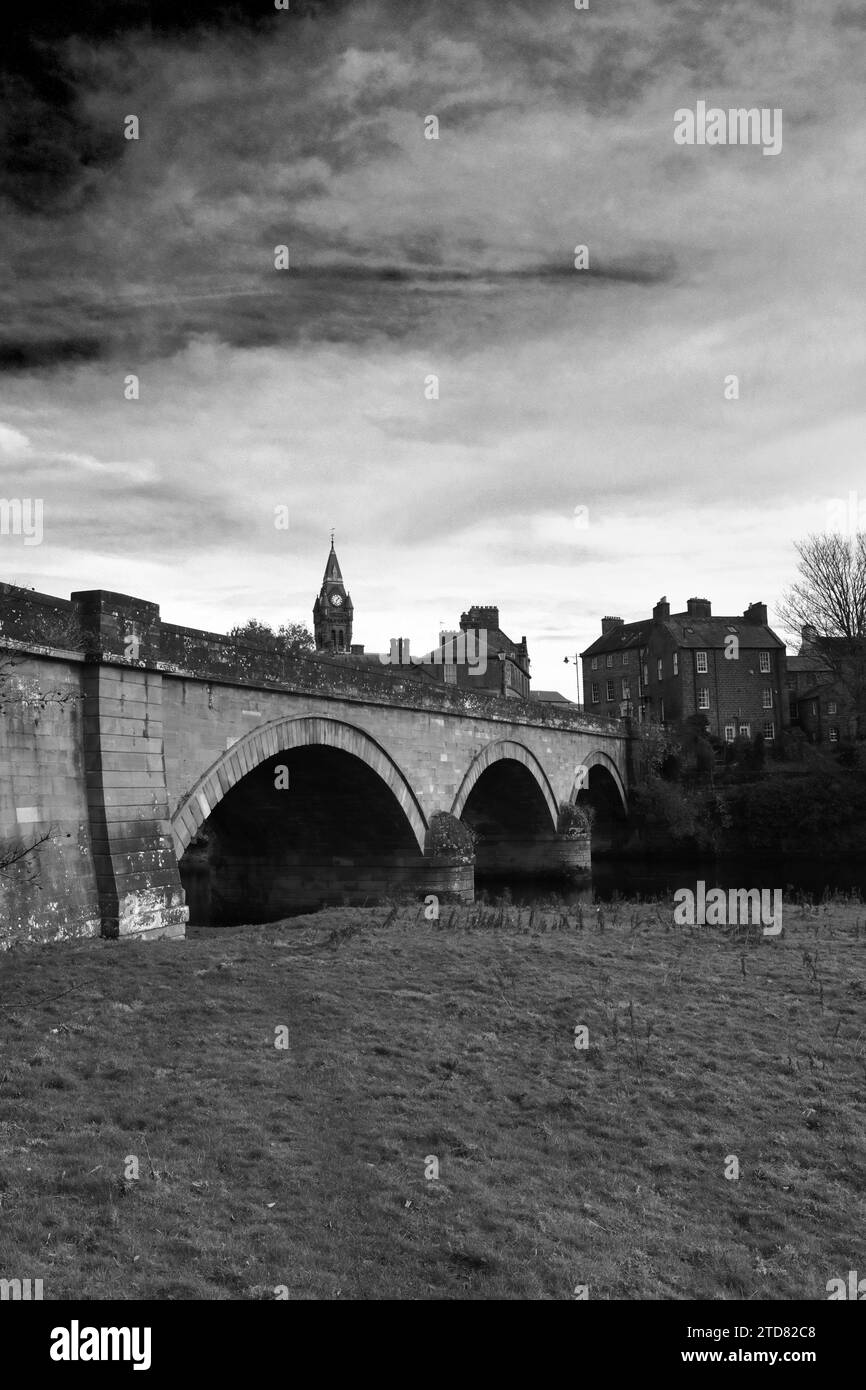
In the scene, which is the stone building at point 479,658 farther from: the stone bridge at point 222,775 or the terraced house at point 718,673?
the stone bridge at point 222,775

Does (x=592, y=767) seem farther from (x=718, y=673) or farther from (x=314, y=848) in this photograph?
(x=314, y=848)

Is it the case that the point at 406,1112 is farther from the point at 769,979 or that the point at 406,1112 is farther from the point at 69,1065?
the point at 769,979

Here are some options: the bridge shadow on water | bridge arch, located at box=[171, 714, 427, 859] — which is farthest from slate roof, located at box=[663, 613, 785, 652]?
bridge arch, located at box=[171, 714, 427, 859]

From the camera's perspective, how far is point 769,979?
39.0ft

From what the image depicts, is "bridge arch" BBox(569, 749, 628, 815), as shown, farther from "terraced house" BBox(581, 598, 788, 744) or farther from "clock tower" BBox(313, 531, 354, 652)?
"clock tower" BBox(313, 531, 354, 652)

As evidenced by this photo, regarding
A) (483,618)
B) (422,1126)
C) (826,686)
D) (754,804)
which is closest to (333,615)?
(483,618)

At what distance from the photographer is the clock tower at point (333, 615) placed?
95312mm

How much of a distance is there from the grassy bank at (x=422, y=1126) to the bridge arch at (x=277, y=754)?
4.52m

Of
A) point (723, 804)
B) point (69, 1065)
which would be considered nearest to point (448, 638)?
point (723, 804)

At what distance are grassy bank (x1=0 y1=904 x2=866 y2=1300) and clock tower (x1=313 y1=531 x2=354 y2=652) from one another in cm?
8386

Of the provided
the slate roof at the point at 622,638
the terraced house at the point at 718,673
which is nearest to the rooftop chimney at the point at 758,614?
the terraced house at the point at 718,673

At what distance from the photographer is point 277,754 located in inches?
848

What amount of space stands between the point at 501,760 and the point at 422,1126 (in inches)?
1066

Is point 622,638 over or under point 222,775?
over
